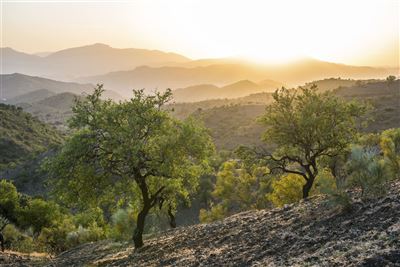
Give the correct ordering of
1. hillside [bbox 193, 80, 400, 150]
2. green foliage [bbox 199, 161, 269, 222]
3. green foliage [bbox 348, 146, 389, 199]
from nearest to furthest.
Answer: green foliage [bbox 348, 146, 389, 199] → green foliage [bbox 199, 161, 269, 222] → hillside [bbox 193, 80, 400, 150]

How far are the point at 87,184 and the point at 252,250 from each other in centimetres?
1149

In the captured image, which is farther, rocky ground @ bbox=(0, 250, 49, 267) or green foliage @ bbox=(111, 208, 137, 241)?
green foliage @ bbox=(111, 208, 137, 241)

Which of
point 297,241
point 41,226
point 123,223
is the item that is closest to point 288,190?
point 123,223

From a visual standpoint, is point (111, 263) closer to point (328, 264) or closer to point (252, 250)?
point (252, 250)

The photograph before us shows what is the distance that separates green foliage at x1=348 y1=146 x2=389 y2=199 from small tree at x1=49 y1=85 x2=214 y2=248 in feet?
29.7

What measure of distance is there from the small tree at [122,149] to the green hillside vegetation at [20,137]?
87.4m

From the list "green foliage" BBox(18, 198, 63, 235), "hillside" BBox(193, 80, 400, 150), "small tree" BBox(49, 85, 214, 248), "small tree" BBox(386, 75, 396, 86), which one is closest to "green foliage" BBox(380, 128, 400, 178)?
"small tree" BBox(49, 85, 214, 248)

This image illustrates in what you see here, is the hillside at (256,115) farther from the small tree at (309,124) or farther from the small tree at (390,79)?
the small tree at (309,124)

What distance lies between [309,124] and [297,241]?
550 inches

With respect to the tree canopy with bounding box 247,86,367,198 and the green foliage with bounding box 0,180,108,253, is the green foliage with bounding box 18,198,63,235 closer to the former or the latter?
the green foliage with bounding box 0,180,108,253

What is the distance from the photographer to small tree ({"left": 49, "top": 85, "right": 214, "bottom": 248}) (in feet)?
75.4

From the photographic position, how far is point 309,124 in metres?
27.9

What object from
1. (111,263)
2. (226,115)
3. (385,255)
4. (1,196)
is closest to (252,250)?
(385,255)

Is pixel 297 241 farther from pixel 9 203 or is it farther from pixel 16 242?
pixel 9 203
